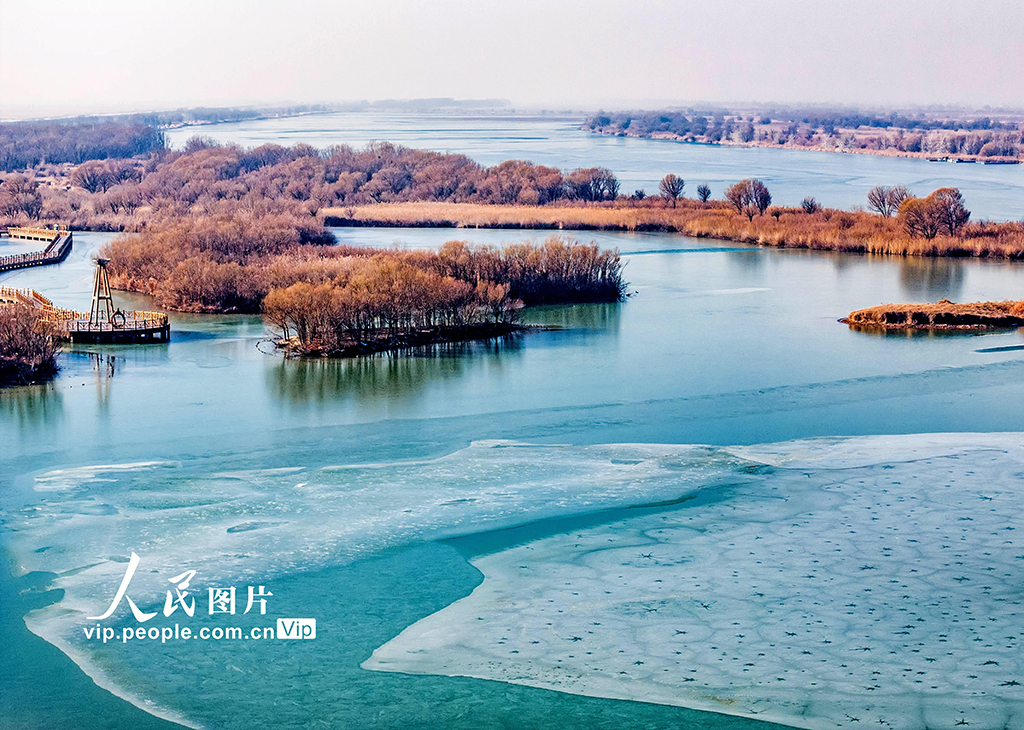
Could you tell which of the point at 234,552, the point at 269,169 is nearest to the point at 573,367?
the point at 234,552

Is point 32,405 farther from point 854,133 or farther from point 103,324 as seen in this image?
point 854,133

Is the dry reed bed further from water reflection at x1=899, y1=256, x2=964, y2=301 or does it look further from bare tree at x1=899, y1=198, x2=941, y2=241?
water reflection at x1=899, y1=256, x2=964, y2=301

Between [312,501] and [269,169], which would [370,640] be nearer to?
[312,501]

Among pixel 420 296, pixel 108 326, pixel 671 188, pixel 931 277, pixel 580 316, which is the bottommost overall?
pixel 580 316

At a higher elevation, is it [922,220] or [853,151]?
[853,151]

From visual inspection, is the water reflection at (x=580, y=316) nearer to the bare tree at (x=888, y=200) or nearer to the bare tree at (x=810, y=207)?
the bare tree at (x=810, y=207)

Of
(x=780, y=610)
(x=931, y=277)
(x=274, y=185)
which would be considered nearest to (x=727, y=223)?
(x=931, y=277)
